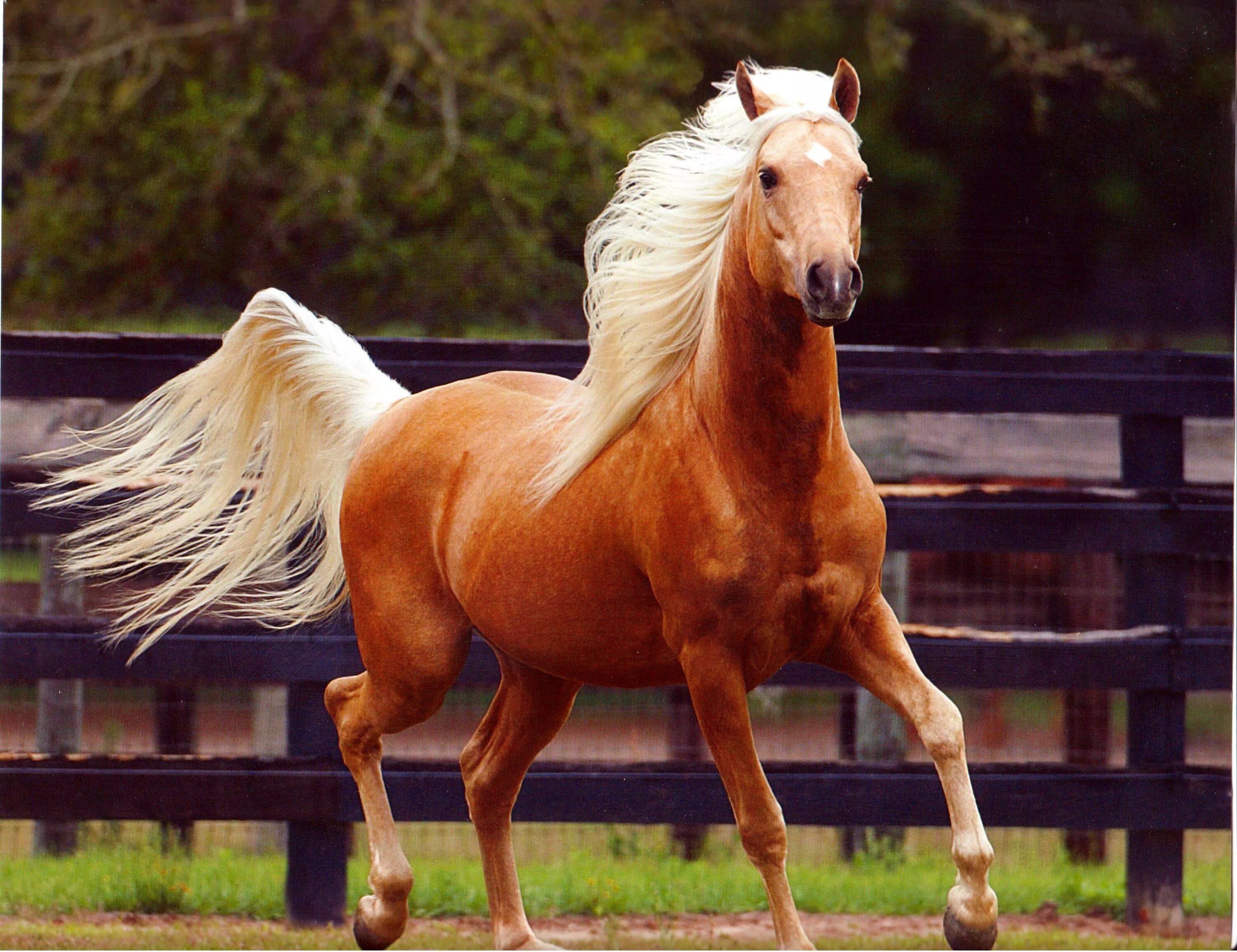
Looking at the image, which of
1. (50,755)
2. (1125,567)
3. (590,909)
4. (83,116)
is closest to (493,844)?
(590,909)

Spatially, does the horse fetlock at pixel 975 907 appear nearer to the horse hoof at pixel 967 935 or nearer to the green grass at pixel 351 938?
the horse hoof at pixel 967 935

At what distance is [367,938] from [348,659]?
106 cm

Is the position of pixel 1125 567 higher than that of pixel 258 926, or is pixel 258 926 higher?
pixel 1125 567

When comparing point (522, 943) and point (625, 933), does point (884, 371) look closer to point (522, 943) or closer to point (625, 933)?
point (625, 933)

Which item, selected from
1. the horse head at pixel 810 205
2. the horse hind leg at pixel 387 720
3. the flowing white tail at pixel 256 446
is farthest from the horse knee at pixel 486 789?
the horse head at pixel 810 205

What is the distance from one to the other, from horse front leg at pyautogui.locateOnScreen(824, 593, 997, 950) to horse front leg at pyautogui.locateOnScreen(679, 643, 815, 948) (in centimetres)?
22

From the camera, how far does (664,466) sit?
2.44 m

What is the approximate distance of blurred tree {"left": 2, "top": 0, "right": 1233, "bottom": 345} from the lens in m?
5.10

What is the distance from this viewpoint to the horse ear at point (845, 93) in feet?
7.61

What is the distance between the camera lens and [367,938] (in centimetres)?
294

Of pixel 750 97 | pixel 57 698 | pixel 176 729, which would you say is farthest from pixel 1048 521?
pixel 57 698

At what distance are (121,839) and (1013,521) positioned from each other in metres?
2.83

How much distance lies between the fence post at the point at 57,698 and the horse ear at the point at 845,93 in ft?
9.30

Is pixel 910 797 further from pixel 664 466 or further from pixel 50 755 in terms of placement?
pixel 50 755
